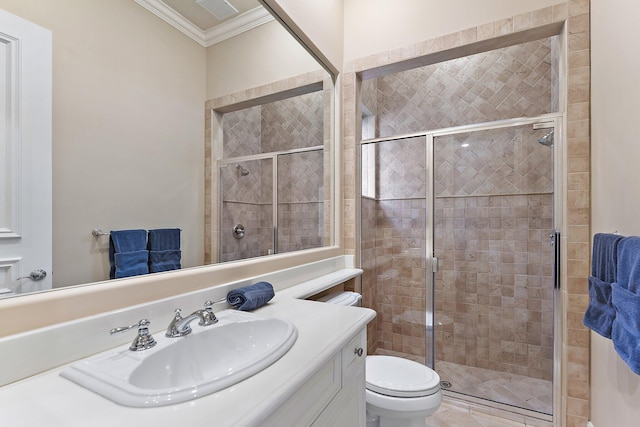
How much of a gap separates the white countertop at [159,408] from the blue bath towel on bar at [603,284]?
113 cm

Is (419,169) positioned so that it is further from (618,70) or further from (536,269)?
(618,70)

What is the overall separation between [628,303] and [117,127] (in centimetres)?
172

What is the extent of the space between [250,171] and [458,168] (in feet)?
5.33

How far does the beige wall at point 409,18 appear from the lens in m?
1.78

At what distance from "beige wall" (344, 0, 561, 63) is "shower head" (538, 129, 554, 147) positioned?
69 centimetres

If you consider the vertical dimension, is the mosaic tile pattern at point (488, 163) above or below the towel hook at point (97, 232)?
above

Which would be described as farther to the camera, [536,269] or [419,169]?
[419,169]

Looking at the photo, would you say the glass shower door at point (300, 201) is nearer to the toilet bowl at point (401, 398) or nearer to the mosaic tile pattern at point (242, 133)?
the mosaic tile pattern at point (242, 133)

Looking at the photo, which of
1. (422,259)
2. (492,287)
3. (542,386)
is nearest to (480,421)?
(542,386)

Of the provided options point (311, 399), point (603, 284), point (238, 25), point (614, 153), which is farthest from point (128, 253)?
point (614, 153)

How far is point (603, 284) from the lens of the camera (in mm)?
1216

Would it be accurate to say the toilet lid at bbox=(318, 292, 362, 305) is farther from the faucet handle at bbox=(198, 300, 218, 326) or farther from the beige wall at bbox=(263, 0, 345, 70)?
the beige wall at bbox=(263, 0, 345, 70)

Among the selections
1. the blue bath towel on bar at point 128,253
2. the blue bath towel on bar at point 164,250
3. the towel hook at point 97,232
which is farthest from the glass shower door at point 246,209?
the towel hook at point 97,232

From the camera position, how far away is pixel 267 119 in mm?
1690
